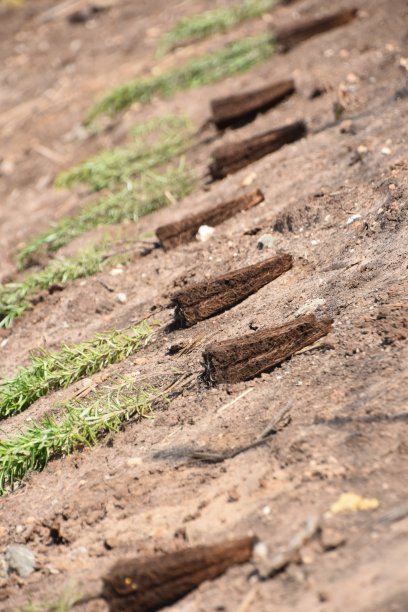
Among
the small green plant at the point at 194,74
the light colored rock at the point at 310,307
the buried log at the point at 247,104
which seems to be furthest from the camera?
the small green plant at the point at 194,74

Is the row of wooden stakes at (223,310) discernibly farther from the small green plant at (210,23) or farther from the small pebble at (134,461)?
the small green plant at (210,23)

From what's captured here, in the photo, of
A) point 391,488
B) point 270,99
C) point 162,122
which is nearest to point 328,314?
point 391,488

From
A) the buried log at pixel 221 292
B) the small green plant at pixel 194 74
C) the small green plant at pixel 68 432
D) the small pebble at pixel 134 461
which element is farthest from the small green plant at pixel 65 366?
the small green plant at pixel 194 74

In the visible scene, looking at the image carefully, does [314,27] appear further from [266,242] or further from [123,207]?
[266,242]

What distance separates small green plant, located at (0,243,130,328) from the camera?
5891mm

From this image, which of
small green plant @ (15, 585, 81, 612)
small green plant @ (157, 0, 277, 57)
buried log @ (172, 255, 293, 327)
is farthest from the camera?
small green plant @ (157, 0, 277, 57)

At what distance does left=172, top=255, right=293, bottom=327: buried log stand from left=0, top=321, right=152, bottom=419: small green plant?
0.90 ft

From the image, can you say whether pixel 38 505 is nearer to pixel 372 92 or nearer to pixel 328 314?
pixel 328 314

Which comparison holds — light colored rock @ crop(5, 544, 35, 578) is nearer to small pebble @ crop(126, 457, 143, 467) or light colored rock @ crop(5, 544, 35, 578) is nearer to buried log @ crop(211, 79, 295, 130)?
small pebble @ crop(126, 457, 143, 467)

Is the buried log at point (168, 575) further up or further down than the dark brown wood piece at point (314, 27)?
further down

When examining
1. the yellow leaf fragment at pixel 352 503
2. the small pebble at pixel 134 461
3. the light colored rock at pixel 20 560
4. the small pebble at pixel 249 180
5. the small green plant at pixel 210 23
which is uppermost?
the small green plant at pixel 210 23

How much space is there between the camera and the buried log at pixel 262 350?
13.1 feet

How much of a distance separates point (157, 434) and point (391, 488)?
1.24m

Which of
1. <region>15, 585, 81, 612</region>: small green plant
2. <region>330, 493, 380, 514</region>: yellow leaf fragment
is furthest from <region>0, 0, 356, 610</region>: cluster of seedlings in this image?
<region>330, 493, 380, 514</region>: yellow leaf fragment
